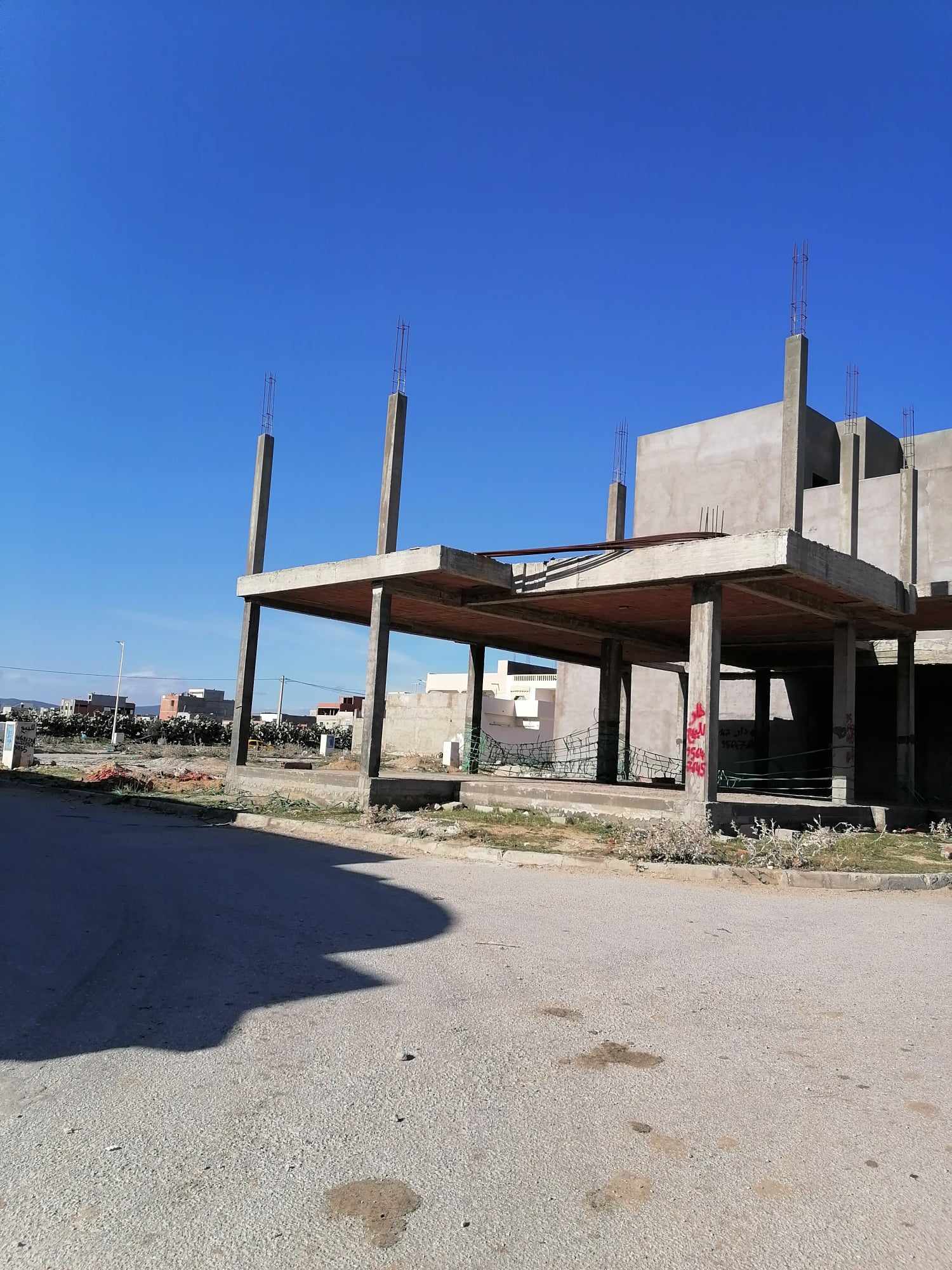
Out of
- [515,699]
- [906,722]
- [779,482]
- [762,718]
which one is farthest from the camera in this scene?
[515,699]

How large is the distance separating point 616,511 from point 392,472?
7.94 m

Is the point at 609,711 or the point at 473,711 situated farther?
the point at 473,711

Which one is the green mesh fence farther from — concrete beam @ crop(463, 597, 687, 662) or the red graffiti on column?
the red graffiti on column

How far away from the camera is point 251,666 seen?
24.6 meters

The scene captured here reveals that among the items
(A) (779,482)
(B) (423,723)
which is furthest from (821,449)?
(B) (423,723)

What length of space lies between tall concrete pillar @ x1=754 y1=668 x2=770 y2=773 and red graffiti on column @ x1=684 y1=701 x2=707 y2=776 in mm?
13251

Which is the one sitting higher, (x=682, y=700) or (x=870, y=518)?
(x=870, y=518)

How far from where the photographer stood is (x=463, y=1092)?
13.8ft

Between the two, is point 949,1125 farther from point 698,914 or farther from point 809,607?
point 809,607

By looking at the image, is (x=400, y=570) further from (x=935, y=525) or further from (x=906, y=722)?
(x=935, y=525)

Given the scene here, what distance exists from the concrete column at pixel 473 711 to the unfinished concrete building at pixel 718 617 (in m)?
0.08

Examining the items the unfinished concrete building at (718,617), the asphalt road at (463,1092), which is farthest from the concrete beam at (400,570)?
the asphalt road at (463,1092)

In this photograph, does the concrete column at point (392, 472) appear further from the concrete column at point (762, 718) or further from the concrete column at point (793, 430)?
the concrete column at point (762, 718)

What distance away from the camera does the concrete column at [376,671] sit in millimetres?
20594
